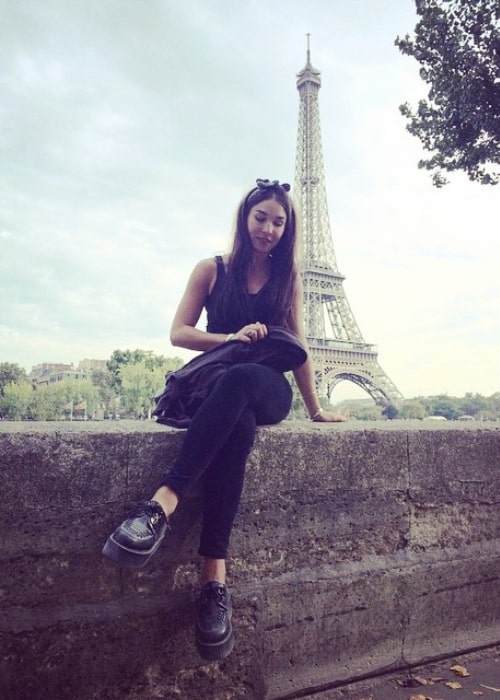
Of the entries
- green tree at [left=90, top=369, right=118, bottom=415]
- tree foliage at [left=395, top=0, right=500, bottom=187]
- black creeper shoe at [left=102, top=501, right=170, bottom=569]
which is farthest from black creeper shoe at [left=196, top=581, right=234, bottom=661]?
green tree at [left=90, top=369, right=118, bottom=415]

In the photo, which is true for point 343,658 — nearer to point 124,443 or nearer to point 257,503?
point 257,503

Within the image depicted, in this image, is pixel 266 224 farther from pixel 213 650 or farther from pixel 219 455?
pixel 213 650

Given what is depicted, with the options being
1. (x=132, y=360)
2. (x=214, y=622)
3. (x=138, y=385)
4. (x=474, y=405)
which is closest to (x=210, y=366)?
(x=214, y=622)

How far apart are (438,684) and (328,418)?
117 cm

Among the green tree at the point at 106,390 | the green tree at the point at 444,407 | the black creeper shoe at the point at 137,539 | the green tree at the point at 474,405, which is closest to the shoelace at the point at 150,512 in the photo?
the black creeper shoe at the point at 137,539

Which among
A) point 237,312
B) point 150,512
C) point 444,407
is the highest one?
point 444,407

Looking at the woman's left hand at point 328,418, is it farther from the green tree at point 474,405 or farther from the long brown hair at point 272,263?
the green tree at point 474,405

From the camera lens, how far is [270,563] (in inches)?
89.2

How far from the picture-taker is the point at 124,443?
205 cm

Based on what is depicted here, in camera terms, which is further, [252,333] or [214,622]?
[252,333]

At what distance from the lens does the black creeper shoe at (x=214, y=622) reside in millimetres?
1970

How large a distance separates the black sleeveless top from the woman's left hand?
0.54m

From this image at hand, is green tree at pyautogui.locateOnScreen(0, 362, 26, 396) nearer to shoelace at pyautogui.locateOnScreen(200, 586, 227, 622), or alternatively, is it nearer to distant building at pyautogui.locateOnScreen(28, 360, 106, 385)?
distant building at pyautogui.locateOnScreen(28, 360, 106, 385)

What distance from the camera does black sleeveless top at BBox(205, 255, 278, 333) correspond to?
2.71 m
